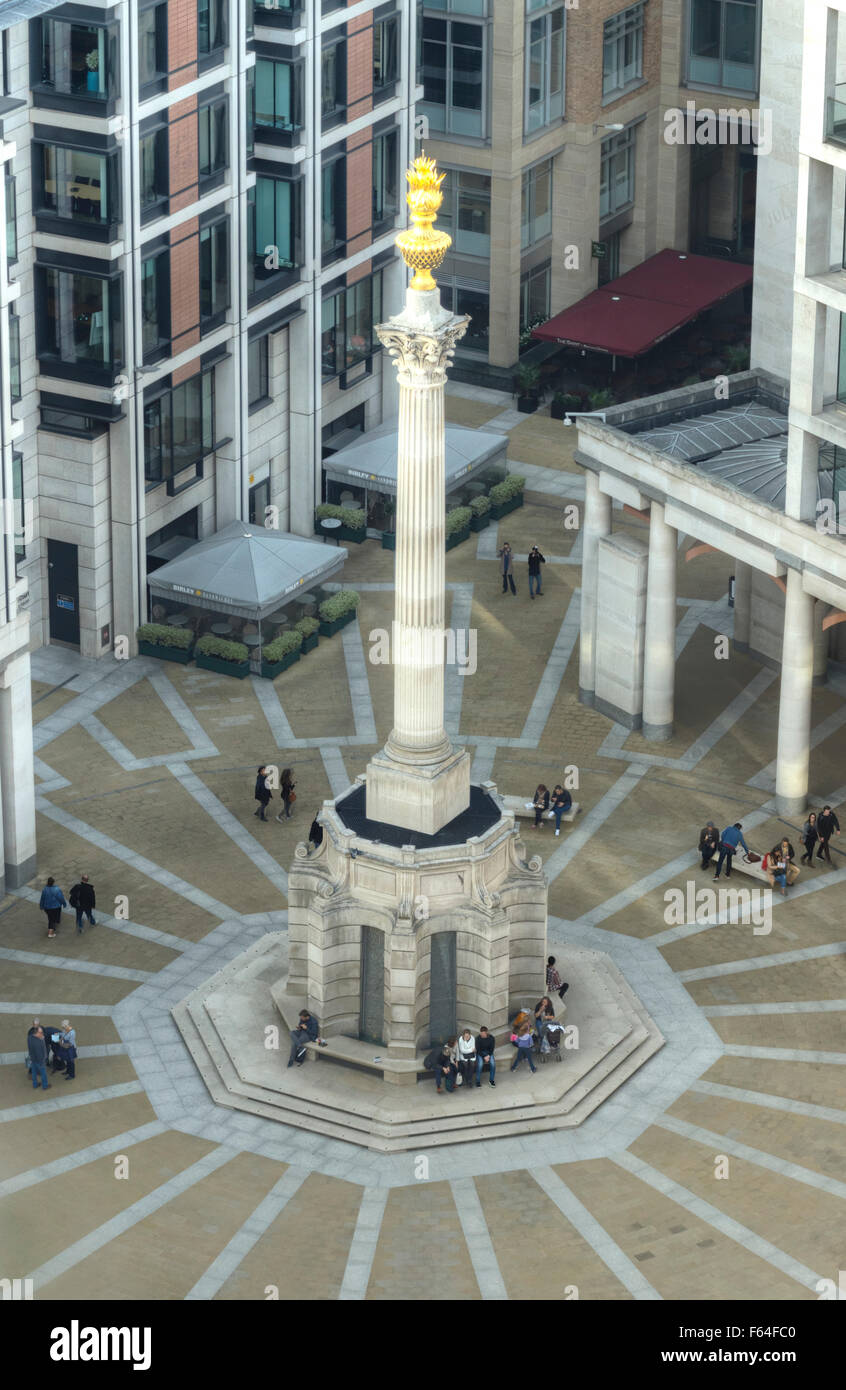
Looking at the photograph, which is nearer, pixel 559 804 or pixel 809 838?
pixel 809 838

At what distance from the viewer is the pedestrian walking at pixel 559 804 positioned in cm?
8331

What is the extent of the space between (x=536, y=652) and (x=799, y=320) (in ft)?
63.4

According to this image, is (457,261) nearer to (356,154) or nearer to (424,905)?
(356,154)

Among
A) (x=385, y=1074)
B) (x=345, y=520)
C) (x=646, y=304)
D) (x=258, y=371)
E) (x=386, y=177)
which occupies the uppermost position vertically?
(x=386, y=177)

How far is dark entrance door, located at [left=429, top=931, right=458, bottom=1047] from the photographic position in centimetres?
7156

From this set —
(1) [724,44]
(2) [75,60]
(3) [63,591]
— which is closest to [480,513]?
(3) [63,591]

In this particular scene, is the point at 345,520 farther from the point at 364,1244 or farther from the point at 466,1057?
the point at 364,1244

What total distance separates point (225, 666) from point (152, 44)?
20635 millimetres

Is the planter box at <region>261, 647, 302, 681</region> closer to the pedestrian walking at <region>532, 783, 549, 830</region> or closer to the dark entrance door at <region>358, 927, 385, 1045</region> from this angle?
the pedestrian walking at <region>532, 783, 549, 830</region>

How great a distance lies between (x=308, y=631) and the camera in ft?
310

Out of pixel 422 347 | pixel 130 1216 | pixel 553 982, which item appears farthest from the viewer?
pixel 553 982

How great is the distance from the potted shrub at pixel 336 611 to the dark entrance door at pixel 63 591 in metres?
8.63

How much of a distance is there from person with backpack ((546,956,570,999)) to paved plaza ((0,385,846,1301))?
1988mm

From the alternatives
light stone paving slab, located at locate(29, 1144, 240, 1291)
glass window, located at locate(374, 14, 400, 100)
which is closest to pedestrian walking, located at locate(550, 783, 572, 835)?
light stone paving slab, located at locate(29, 1144, 240, 1291)
